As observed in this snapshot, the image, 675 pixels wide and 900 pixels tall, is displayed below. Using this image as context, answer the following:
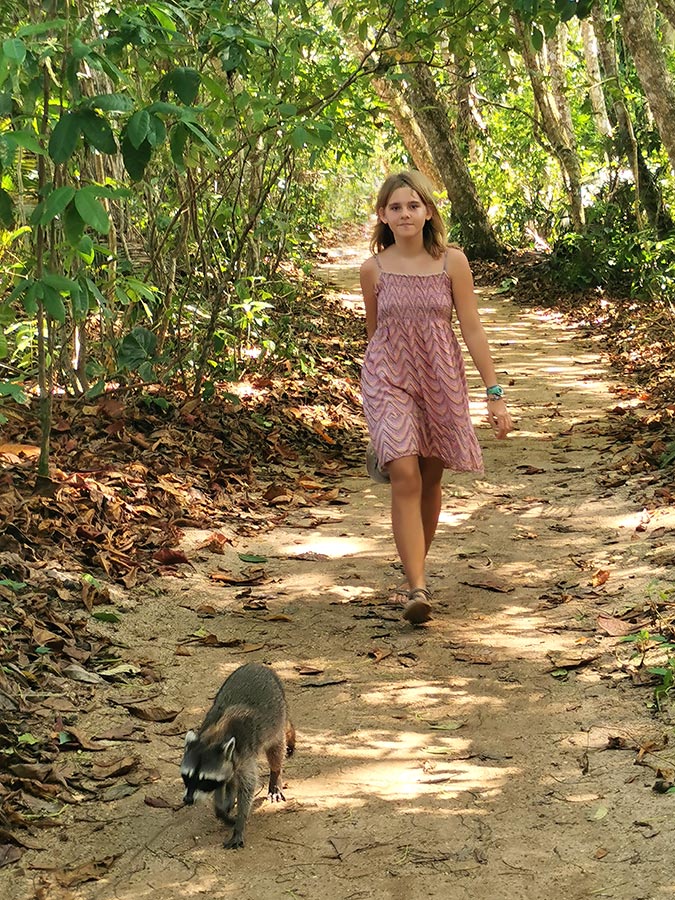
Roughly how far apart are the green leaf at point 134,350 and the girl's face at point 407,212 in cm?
303

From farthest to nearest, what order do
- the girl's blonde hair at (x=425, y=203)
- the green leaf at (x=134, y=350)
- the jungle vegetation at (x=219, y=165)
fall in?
1. the green leaf at (x=134, y=350)
2. the girl's blonde hair at (x=425, y=203)
3. the jungle vegetation at (x=219, y=165)

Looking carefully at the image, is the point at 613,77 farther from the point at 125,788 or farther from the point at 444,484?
the point at 125,788

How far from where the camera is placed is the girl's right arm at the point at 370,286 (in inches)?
223

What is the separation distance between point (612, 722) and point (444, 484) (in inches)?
161

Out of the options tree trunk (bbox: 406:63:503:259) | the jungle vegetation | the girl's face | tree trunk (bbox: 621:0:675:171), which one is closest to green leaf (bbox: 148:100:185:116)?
the jungle vegetation

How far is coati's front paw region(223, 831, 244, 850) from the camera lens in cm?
363

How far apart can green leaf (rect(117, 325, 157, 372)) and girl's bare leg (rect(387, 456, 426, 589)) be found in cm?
311

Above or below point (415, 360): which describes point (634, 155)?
above

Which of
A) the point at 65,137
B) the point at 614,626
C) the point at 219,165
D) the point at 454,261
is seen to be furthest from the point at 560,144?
the point at 65,137

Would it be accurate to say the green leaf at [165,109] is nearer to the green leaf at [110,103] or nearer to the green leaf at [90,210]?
the green leaf at [110,103]

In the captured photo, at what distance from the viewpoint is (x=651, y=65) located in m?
10.3

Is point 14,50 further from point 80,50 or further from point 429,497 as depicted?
point 429,497

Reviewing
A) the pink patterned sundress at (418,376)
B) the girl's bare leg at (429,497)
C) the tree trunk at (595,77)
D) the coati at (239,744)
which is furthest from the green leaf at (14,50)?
the tree trunk at (595,77)

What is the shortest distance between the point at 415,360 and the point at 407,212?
75 cm
